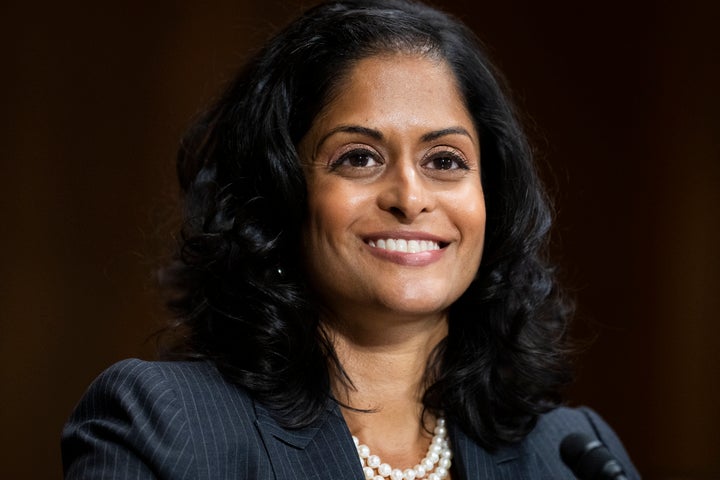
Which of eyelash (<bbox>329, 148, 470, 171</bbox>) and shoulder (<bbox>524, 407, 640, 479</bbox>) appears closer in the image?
eyelash (<bbox>329, 148, 470, 171</bbox>)

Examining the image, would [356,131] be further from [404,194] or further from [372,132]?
[404,194]

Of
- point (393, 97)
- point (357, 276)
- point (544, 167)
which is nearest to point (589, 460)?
point (357, 276)

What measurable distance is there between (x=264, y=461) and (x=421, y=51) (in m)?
0.83

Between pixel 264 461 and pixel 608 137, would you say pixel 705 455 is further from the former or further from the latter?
pixel 264 461

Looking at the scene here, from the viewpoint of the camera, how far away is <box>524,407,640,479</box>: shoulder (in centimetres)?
223

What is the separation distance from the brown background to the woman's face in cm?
102

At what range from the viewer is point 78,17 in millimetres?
3291

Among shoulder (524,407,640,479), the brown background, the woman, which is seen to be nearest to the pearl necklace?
the woman

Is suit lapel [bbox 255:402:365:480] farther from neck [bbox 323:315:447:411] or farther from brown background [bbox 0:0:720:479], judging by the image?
brown background [bbox 0:0:720:479]

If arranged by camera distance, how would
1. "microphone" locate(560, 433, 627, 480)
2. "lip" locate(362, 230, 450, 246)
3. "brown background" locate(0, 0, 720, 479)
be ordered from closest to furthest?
"microphone" locate(560, 433, 627, 480) < "lip" locate(362, 230, 450, 246) < "brown background" locate(0, 0, 720, 479)

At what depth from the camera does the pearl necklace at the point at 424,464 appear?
1971mm

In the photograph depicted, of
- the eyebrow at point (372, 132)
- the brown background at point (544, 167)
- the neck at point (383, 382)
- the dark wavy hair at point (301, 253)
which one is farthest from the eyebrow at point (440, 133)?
the brown background at point (544, 167)

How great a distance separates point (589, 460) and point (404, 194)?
0.57m

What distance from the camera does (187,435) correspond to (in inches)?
69.0
